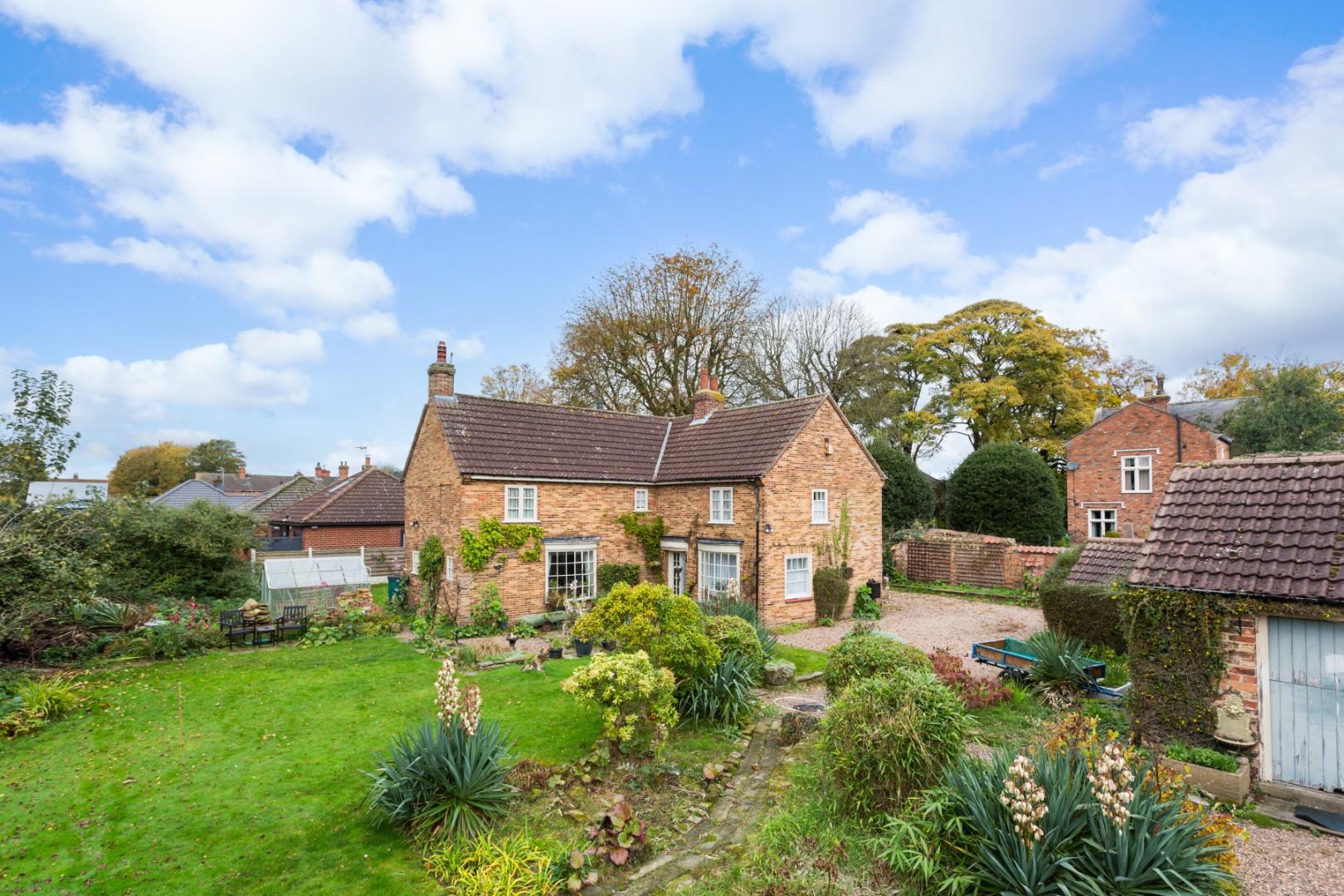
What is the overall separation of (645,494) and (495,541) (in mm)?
5941

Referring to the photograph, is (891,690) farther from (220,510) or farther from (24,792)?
(220,510)

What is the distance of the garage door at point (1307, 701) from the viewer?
7.34 m

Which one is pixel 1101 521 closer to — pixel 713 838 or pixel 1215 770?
pixel 1215 770

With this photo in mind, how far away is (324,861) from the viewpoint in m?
6.79

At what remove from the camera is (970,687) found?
11.3 metres

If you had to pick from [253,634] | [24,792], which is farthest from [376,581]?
[24,792]

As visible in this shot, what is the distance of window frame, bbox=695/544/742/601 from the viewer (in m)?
19.7

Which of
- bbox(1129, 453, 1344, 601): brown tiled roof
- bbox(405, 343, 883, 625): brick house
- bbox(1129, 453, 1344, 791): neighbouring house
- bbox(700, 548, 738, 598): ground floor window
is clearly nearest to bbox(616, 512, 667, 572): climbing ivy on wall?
bbox(405, 343, 883, 625): brick house

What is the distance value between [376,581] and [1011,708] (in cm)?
2631

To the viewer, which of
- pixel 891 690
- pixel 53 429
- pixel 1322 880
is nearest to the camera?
pixel 1322 880

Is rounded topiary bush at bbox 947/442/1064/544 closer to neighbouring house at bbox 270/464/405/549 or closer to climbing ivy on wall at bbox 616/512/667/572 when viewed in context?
climbing ivy on wall at bbox 616/512/667/572

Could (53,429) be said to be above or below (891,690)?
above

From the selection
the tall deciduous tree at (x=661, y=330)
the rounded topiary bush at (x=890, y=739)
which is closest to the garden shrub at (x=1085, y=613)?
the rounded topiary bush at (x=890, y=739)

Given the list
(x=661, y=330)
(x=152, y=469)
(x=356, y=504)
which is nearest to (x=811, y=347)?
(x=661, y=330)
